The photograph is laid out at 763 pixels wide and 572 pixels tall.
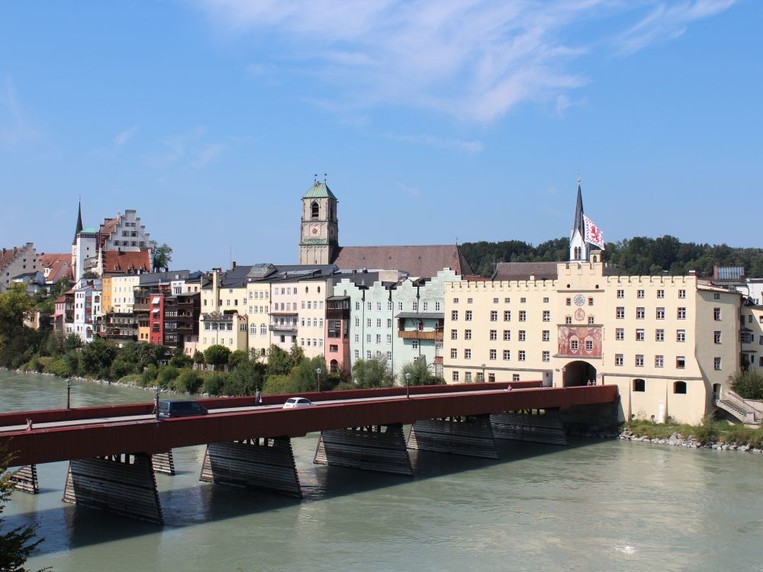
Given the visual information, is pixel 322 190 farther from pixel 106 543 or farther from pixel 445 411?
pixel 106 543

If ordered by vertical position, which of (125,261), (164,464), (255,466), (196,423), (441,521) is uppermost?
(125,261)

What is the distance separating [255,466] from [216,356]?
4616cm

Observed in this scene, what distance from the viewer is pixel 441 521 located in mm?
35250

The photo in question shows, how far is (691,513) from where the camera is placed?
36969mm

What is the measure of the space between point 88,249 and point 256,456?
10632cm

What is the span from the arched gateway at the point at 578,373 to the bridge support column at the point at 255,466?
2725cm

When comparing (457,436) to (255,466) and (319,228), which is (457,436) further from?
(319,228)

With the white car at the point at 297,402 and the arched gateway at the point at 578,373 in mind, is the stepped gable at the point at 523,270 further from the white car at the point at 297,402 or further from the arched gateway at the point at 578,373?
the white car at the point at 297,402

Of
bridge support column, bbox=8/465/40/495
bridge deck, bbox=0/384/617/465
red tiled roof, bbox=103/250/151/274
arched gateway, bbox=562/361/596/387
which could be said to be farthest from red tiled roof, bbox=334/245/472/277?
bridge support column, bbox=8/465/40/495

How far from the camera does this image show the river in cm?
3023

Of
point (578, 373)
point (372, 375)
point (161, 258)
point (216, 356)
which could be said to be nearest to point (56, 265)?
point (161, 258)

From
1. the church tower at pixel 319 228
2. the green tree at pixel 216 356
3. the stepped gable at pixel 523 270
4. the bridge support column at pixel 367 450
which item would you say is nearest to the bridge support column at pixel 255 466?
the bridge support column at pixel 367 450

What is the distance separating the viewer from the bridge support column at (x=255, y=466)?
3872 cm

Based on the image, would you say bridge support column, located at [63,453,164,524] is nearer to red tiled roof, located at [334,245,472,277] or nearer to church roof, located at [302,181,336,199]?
red tiled roof, located at [334,245,472,277]
